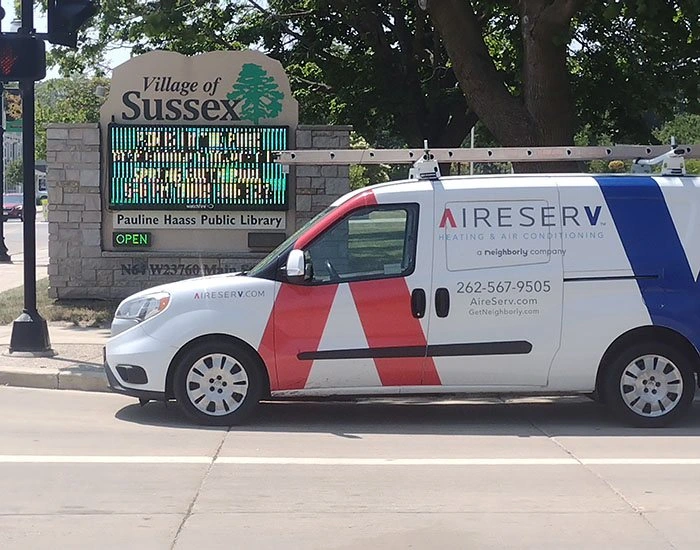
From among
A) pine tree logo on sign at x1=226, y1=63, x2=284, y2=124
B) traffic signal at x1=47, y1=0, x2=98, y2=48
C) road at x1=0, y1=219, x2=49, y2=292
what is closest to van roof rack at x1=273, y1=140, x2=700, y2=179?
traffic signal at x1=47, y1=0, x2=98, y2=48

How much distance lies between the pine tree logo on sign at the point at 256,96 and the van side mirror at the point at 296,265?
714 centimetres

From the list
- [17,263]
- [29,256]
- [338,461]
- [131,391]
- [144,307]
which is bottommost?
[338,461]

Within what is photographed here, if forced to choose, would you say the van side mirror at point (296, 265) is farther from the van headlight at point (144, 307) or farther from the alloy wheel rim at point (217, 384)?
the van headlight at point (144, 307)

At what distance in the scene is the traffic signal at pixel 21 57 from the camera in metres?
11.5

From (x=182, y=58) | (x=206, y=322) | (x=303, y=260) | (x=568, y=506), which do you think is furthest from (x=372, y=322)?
(x=182, y=58)

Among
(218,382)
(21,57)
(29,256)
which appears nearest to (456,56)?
(21,57)

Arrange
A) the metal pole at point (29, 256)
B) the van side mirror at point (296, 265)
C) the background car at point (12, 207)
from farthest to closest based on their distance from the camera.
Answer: the background car at point (12, 207) < the metal pole at point (29, 256) < the van side mirror at point (296, 265)

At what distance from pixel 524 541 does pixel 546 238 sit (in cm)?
352

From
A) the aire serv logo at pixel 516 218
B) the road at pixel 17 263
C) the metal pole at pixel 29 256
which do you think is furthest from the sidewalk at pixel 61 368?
the road at pixel 17 263

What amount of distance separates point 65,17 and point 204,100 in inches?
159

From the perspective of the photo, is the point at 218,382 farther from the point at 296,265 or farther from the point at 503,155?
the point at 503,155

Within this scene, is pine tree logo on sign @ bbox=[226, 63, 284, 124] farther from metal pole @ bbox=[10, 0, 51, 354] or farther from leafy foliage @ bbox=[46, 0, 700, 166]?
metal pole @ bbox=[10, 0, 51, 354]

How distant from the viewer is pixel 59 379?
10.8m

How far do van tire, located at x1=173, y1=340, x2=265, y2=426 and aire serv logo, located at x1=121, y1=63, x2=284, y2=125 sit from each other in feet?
23.8
